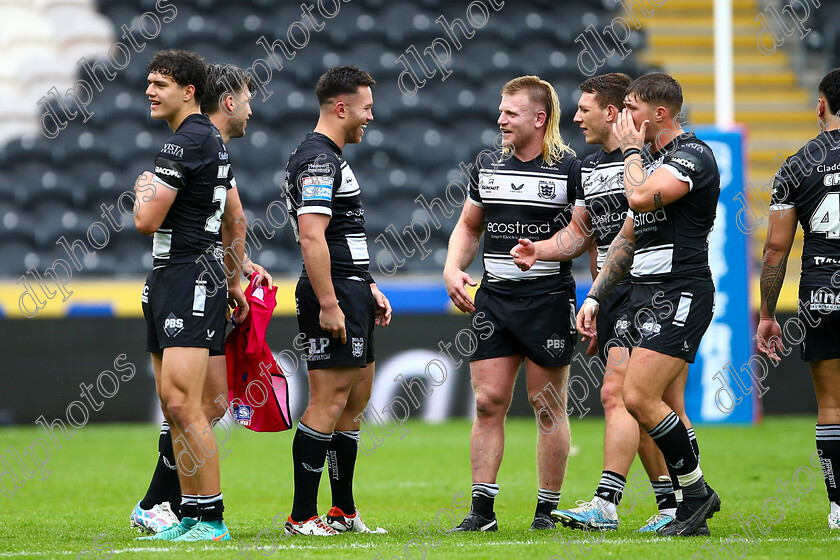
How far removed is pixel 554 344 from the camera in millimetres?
5539

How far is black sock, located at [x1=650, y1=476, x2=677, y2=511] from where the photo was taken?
220 inches

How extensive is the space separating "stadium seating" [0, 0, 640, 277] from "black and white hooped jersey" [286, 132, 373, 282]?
6.91 m

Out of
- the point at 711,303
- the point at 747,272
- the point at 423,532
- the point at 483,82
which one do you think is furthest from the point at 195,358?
the point at 483,82

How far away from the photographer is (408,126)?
596 inches

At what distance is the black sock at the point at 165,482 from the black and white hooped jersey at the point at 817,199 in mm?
3553

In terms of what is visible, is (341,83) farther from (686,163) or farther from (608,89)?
(686,163)

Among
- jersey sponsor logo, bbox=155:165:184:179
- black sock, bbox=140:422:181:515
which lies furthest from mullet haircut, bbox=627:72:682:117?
black sock, bbox=140:422:181:515

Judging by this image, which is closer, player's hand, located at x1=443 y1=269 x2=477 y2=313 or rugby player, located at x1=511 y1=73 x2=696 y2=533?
rugby player, located at x1=511 y1=73 x2=696 y2=533

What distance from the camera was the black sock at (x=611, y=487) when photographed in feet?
17.6

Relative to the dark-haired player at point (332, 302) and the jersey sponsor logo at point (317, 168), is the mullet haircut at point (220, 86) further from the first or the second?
the jersey sponsor logo at point (317, 168)

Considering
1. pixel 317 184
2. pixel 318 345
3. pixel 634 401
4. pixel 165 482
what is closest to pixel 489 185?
pixel 317 184

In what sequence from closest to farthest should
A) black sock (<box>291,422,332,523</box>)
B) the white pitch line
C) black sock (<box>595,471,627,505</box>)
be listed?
the white pitch line < black sock (<box>291,422,332,523</box>) < black sock (<box>595,471,627,505</box>)

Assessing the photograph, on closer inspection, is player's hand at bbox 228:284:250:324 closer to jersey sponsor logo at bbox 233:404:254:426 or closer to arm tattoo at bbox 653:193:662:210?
jersey sponsor logo at bbox 233:404:254:426

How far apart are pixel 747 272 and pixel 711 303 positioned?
6429mm
